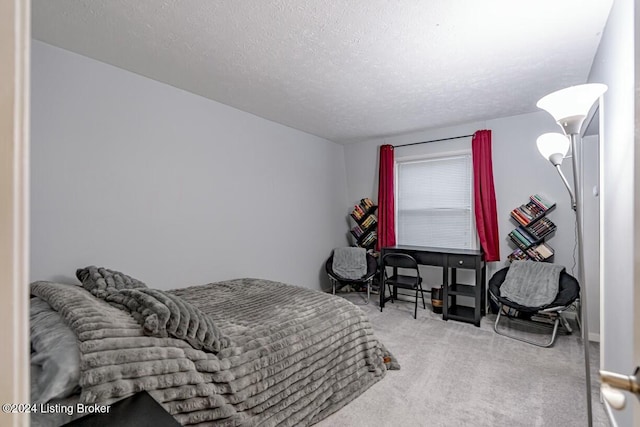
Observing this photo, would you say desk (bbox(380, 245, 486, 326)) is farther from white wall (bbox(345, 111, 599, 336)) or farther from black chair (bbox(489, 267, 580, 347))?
white wall (bbox(345, 111, 599, 336))

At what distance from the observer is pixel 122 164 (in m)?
2.48

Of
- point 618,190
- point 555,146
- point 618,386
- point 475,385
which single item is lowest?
point 475,385

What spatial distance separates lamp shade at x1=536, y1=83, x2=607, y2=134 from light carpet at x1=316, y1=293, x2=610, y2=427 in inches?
66.1

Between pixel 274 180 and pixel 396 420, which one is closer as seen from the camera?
pixel 396 420

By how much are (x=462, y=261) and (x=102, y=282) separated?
11.1ft

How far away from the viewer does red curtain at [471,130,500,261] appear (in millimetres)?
3666

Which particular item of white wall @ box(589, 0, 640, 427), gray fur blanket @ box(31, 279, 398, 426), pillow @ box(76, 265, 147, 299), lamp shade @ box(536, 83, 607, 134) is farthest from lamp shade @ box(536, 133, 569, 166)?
pillow @ box(76, 265, 147, 299)

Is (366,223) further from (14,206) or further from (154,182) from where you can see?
(14,206)

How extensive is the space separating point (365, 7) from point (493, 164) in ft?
9.38

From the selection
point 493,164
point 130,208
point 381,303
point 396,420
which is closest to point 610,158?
point 396,420

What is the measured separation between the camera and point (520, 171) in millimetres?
3590

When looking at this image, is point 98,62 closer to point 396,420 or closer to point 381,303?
point 396,420

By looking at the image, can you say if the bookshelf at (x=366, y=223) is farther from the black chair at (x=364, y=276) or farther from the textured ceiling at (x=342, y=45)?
the textured ceiling at (x=342, y=45)

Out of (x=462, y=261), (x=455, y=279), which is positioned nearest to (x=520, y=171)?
(x=462, y=261)
